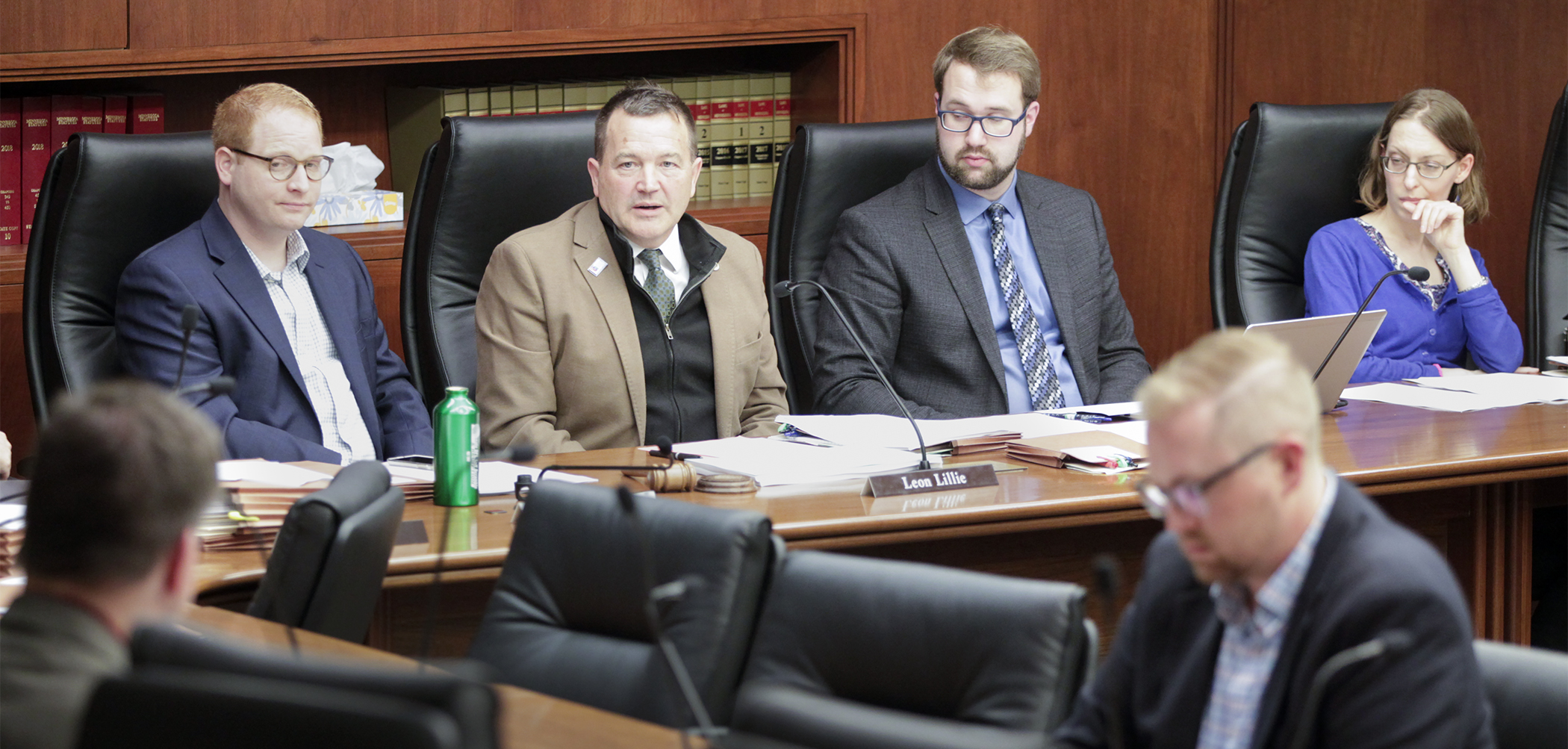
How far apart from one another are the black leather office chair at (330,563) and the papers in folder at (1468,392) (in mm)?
1981

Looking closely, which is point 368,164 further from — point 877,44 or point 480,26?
point 877,44

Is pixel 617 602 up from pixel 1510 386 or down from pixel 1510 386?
down

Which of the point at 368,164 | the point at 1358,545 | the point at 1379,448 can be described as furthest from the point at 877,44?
the point at 1358,545

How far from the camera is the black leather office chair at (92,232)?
2.92 meters

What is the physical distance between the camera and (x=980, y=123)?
130 inches

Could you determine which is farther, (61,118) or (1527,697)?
(61,118)

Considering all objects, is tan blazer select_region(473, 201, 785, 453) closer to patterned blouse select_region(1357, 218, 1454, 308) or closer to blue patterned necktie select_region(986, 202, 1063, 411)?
blue patterned necktie select_region(986, 202, 1063, 411)

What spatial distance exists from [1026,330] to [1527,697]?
78.1 inches

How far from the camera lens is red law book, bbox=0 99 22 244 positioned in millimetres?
3824

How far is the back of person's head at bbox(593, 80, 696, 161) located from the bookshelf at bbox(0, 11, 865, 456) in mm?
1065

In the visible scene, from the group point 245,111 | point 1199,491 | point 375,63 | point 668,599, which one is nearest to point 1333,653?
point 1199,491

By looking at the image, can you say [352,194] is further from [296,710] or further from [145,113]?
[296,710]

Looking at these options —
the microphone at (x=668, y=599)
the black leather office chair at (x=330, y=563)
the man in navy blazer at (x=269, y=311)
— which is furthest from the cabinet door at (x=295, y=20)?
the microphone at (x=668, y=599)

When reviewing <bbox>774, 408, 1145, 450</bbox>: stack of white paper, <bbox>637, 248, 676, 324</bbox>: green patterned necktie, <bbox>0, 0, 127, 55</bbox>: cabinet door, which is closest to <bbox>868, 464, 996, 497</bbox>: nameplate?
<bbox>774, 408, 1145, 450</bbox>: stack of white paper
